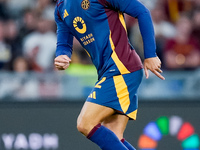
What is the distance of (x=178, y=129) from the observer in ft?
23.1

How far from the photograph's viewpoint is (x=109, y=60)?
481 cm

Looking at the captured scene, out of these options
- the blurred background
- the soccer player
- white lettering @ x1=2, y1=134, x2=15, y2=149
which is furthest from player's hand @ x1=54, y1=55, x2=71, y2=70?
white lettering @ x1=2, y1=134, x2=15, y2=149

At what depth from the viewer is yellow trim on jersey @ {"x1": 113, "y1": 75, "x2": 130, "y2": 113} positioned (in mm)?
4789

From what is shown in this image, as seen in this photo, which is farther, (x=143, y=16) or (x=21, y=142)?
(x=21, y=142)

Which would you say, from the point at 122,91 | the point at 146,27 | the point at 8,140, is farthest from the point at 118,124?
the point at 8,140

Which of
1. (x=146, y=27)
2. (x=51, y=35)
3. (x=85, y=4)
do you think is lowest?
(x=51, y=35)

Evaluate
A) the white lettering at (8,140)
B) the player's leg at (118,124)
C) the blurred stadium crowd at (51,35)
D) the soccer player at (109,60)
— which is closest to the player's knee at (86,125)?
the soccer player at (109,60)

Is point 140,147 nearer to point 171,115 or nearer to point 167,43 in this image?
point 171,115

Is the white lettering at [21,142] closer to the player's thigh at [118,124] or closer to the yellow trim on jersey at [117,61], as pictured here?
the player's thigh at [118,124]

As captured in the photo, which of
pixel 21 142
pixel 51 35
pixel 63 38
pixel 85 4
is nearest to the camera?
pixel 85 4

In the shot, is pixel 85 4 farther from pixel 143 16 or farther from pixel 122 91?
pixel 122 91

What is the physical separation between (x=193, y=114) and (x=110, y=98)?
2533 mm

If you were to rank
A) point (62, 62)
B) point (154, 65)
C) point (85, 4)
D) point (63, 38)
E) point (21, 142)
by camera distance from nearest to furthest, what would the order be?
point (154, 65) → point (85, 4) → point (62, 62) → point (63, 38) → point (21, 142)

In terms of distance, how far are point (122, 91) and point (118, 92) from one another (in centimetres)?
4
